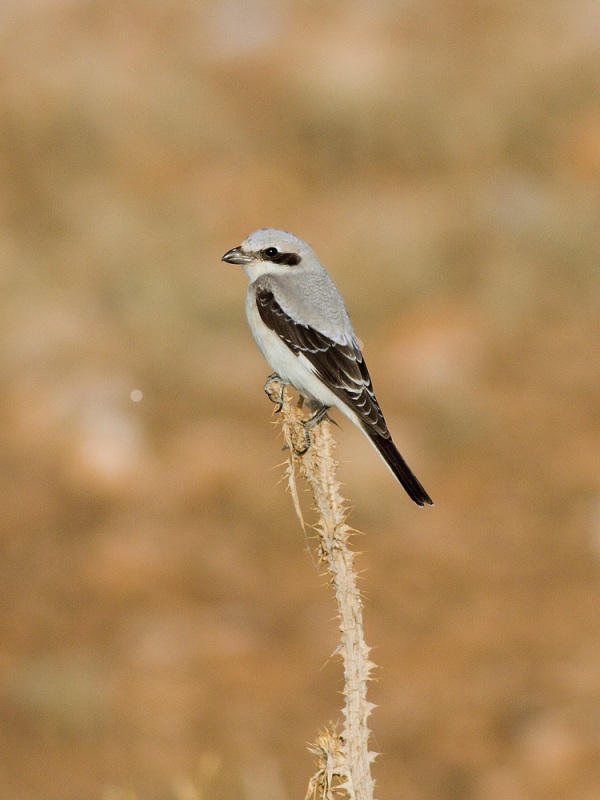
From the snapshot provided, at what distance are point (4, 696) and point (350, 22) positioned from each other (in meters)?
14.0

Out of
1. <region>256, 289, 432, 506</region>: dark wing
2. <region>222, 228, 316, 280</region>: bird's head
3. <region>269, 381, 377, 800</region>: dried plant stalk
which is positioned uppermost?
<region>222, 228, 316, 280</region>: bird's head

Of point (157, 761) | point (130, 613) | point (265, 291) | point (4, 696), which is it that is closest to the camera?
point (265, 291)

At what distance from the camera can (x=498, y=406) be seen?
12.7m

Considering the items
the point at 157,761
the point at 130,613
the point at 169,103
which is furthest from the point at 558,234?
the point at 157,761

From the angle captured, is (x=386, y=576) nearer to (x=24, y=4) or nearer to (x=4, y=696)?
(x=4, y=696)

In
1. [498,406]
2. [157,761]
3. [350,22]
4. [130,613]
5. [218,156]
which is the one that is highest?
[350,22]

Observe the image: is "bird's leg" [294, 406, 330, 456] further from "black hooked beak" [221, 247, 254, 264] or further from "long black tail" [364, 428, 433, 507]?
"black hooked beak" [221, 247, 254, 264]

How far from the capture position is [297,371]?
543cm

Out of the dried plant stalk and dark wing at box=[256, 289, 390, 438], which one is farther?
dark wing at box=[256, 289, 390, 438]

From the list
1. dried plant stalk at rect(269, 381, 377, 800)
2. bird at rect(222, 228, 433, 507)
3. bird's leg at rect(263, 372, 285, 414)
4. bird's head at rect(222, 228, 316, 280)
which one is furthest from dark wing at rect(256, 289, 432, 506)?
dried plant stalk at rect(269, 381, 377, 800)

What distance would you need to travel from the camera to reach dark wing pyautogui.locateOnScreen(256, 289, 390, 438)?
17.7 ft

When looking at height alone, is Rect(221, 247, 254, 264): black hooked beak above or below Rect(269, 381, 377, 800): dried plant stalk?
above

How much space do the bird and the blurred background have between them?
41.9 inches

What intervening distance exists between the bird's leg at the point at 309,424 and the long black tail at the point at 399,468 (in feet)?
1.33
